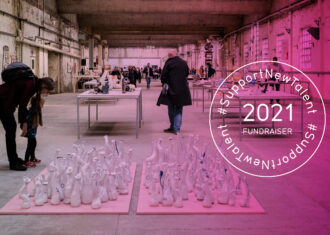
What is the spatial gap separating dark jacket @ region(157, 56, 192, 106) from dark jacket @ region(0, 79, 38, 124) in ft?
11.8

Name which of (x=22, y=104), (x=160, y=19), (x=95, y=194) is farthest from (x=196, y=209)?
(x=160, y=19)

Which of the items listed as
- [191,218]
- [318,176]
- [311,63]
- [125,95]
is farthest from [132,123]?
[311,63]

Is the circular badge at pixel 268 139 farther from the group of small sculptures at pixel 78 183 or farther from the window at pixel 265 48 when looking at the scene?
the window at pixel 265 48

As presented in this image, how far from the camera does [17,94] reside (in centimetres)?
542

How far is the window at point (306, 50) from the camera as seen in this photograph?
17641 millimetres

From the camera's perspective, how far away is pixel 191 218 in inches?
151

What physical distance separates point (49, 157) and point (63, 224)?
2824 millimetres

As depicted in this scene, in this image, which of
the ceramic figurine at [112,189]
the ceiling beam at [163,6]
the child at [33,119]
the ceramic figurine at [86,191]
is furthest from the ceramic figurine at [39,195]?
the ceiling beam at [163,6]

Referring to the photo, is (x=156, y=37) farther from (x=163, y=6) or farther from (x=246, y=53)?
(x=163, y=6)

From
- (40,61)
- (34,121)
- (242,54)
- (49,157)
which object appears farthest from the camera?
(242,54)

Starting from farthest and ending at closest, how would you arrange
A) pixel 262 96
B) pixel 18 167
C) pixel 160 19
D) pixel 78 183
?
pixel 160 19
pixel 262 96
pixel 18 167
pixel 78 183

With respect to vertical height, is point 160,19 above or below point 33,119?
above

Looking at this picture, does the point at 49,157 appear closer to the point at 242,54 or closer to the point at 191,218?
the point at 191,218

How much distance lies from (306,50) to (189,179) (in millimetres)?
14713
